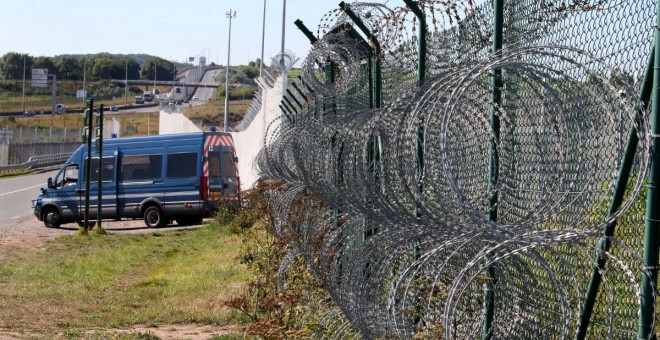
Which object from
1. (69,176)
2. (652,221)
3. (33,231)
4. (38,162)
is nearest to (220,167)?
(69,176)

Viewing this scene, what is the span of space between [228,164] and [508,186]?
69.8ft

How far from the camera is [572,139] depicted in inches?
154

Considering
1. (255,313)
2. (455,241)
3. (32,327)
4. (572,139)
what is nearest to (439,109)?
(572,139)

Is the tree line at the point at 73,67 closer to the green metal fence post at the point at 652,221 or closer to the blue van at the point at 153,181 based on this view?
the blue van at the point at 153,181

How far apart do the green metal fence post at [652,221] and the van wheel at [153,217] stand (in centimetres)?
2224

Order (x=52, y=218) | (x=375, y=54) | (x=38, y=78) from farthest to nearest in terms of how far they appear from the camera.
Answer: (x=38, y=78), (x=52, y=218), (x=375, y=54)

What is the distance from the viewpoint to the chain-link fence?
3367 mm

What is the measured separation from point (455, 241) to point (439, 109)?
101 centimetres

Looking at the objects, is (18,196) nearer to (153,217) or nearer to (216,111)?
(153,217)

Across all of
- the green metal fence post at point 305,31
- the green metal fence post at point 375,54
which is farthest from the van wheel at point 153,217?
the green metal fence post at point 375,54

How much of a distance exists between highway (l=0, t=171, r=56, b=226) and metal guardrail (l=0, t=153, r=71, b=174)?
2036 millimetres

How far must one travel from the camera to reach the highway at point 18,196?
3021 centimetres

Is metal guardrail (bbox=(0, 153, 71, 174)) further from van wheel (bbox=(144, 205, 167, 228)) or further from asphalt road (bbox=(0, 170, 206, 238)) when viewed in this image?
van wheel (bbox=(144, 205, 167, 228))

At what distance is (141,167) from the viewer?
2567 centimetres
